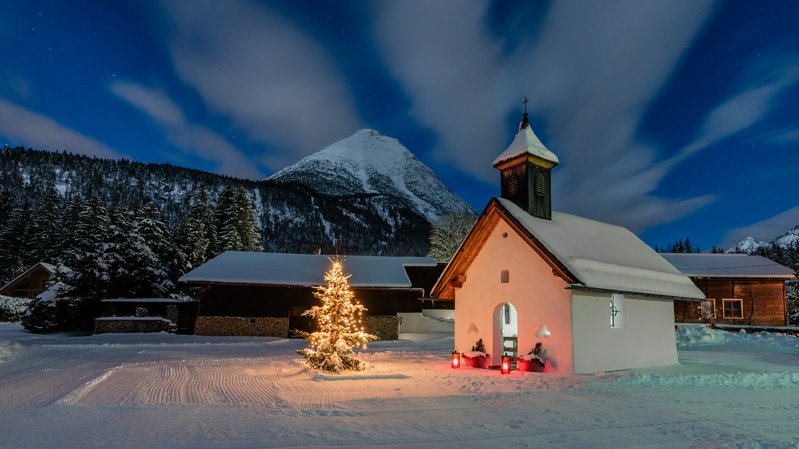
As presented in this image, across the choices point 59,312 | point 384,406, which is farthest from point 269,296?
point 384,406

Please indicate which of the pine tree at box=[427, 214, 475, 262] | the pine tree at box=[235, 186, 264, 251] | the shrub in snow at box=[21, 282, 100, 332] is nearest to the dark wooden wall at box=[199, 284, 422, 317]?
the shrub in snow at box=[21, 282, 100, 332]

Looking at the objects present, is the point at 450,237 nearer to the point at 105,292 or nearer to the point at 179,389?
the point at 105,292

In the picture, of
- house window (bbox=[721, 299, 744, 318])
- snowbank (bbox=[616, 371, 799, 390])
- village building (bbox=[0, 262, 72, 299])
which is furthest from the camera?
village building (bbox=[0, 262, 72, 299])

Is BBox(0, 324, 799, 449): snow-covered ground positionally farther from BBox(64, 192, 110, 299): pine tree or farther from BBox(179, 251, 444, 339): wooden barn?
BBox(64, 192, 110, 299): pine tree

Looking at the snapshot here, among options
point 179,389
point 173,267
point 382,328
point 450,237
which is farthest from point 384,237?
point 179,389

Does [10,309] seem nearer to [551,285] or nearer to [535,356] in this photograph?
[535,356]

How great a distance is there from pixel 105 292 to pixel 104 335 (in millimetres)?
4699

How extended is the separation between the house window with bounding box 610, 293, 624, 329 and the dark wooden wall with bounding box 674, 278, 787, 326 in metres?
23.4

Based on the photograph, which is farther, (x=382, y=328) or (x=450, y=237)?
(x=450, y=237)

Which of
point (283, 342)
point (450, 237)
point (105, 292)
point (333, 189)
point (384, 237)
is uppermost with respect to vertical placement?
point (333, 189)

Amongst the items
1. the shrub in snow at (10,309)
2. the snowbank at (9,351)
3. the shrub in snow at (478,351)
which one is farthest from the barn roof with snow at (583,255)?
the shrub in snow at (10,309)

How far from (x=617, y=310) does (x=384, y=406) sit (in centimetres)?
1127

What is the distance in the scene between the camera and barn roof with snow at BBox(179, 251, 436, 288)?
1219 inches

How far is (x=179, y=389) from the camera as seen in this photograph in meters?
11.3
